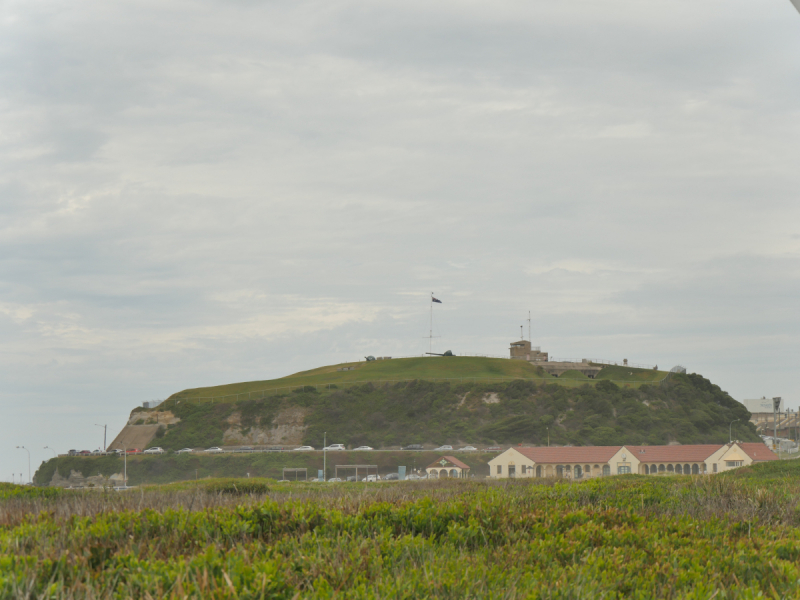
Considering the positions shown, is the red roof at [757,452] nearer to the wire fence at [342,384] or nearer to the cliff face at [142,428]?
the wire fence at [342,384]

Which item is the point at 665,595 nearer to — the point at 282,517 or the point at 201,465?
the point at 282,517

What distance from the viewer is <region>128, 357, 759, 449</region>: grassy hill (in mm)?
113250

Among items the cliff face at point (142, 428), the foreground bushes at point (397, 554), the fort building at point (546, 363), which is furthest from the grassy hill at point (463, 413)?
the foreground bushes at point (397, 554)

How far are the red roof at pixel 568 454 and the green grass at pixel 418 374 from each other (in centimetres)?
5417

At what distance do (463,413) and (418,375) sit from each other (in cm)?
2529

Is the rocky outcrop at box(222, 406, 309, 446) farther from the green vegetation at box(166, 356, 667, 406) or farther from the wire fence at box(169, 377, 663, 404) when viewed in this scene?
the green vegetation at box(166, 356, 667, 406)

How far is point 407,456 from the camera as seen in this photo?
332ft

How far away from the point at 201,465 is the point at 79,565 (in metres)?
99.4

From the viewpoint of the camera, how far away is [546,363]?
160000mm

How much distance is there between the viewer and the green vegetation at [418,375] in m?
142

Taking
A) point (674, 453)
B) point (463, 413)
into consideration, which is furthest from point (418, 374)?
point (674, 453)

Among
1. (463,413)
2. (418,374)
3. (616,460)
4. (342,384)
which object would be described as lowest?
(616,460)

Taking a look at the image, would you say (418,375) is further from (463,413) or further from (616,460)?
(616,460)

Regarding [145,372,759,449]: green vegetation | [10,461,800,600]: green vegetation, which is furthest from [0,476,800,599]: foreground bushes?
[145,372,759,449]: green vegetation
